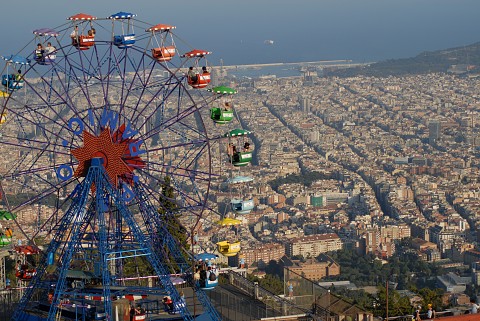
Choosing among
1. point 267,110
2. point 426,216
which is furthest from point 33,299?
point 267,110

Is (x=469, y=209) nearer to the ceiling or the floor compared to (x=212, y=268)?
nearer to the floor

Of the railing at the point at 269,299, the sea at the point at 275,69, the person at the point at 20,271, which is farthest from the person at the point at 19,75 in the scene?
the sea at the point at 275,69

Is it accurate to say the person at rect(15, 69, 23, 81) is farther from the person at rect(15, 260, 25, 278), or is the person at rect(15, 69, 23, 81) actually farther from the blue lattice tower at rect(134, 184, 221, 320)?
the person at rect(15, 260, 25, 278)

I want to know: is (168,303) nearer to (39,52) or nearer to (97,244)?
(97,244)

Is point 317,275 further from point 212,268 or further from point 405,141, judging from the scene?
point 405,141

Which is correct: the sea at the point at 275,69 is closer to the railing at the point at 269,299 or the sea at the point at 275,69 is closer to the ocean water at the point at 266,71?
the ocean water at the point at 266,71
